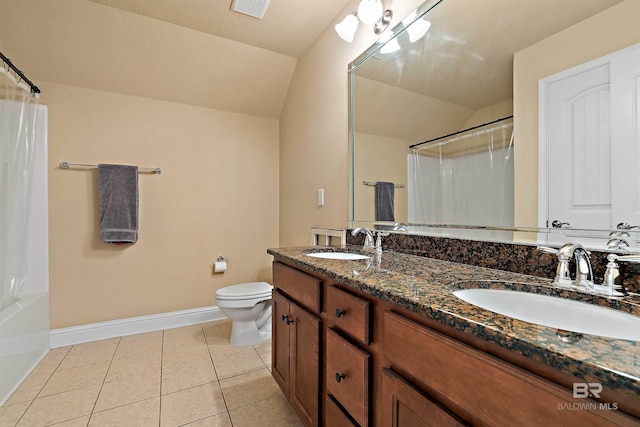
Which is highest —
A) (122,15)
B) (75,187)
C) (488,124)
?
(122,15)

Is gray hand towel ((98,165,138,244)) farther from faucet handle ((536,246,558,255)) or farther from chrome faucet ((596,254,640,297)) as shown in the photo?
chrome faucet ((596,254,640,297))

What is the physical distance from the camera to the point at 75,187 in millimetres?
2236

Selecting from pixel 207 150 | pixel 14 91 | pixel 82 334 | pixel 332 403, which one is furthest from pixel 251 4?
pixel 82 334

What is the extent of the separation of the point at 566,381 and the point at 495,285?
0.44 m

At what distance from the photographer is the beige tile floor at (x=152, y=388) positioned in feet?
4.66

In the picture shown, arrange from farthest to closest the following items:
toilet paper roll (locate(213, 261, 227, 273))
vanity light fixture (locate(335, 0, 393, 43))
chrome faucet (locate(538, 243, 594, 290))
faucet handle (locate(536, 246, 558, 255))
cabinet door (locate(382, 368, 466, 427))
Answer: toilet paper roll (locate(213, 261, 227, 273)) → vanity light fixture (locate(335, 0, 393, 43)) → faucet handle (locate(536, 246, 558, 255)) → chrome faucet (locate(538, 243, 594, 290)) → cabinet door (locate(382, 368, 466, 427))

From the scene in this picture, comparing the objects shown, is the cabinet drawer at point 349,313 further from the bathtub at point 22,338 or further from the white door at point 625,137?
the bathtub at point 22,338

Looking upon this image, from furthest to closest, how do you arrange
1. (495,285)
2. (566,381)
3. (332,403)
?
(332,403) → (495,285) → (566,381)

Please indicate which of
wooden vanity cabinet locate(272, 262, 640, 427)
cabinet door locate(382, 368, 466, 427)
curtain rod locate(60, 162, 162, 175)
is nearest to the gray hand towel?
curtain rod locate(60, 162, 162, 175)

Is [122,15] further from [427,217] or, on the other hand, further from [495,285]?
[495,285]

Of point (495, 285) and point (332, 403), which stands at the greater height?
point (495, 285)

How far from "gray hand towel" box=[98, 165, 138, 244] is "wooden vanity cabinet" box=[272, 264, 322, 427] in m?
1.52

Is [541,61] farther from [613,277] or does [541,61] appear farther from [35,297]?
[35,297]

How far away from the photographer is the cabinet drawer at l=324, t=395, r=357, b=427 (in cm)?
95
